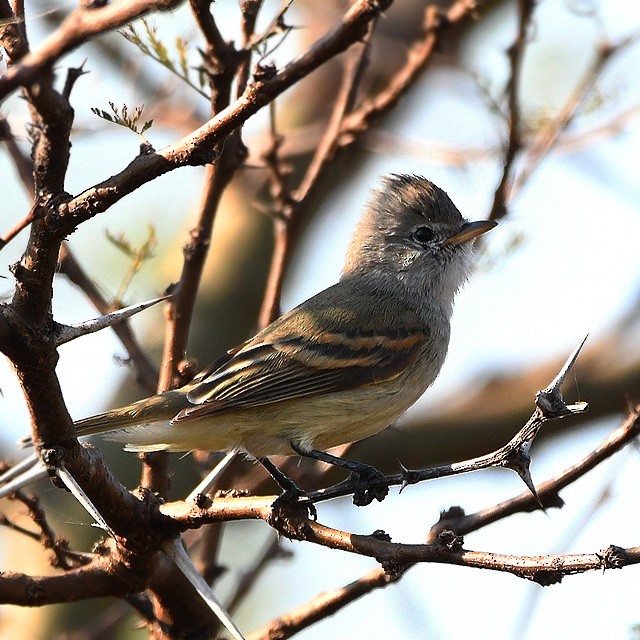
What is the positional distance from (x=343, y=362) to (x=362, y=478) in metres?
1.23

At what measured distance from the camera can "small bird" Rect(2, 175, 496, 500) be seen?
489cm

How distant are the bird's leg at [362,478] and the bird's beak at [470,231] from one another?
163 centimetres

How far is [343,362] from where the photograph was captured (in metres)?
5.35

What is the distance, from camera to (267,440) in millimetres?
4973

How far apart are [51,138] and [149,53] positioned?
1.53m

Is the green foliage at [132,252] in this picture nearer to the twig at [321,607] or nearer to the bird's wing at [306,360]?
the bird's wing at [306,360]

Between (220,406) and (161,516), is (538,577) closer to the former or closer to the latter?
(161,516)

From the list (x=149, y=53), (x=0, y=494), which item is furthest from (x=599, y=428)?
(x=0, y=494)

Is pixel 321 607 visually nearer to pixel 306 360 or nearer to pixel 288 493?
pixel 288 493

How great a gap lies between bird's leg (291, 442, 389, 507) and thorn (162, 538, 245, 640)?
620mm

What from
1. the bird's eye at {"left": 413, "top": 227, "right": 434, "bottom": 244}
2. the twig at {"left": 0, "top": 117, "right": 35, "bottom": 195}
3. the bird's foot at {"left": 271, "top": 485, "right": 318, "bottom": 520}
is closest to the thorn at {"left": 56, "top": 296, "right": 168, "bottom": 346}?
the bird's foot at {"left": 271, "top": 485, "right": 318, "bottom": 520}

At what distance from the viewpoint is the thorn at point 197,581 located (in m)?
3.31

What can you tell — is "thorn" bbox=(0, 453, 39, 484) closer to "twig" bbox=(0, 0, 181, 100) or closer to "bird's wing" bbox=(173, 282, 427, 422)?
"bird's wing" bbox=(173, 282, 427, 422)

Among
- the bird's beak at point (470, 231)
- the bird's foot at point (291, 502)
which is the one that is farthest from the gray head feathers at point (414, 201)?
the bird's foot at point (291, 502)
